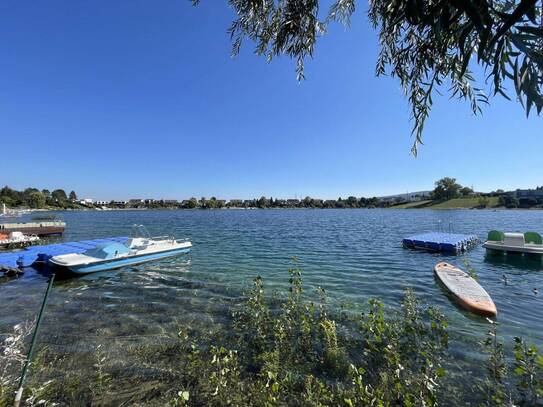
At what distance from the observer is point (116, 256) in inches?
740

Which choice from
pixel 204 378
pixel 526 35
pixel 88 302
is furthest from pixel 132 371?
pixel 526 35

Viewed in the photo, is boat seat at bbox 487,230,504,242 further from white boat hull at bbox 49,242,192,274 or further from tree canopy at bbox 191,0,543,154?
white boat hull at bbox 49,242,192,274

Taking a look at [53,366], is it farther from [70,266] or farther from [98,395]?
Result: [70,266]

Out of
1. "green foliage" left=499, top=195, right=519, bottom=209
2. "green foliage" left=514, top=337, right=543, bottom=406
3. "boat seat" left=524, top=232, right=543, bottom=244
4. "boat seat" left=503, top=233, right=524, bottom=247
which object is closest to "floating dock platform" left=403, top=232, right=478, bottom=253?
"boat seat" left=503, top=233, right=524, bottom=247

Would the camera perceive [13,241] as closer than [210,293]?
No

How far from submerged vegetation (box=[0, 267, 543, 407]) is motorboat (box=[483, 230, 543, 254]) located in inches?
855

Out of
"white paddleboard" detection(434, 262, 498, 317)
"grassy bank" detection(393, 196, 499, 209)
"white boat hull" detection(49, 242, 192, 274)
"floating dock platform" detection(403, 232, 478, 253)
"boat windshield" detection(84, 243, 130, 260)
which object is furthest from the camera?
"grassy bank" detection(393, 196, 499, 209)

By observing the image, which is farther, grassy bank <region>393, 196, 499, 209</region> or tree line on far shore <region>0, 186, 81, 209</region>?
grassy bank <region>393, 196, 499, 209</region>

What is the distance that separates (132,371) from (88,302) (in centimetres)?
761

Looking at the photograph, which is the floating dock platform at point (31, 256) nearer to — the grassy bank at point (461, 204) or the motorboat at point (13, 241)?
the motorboat at point (13, 241)

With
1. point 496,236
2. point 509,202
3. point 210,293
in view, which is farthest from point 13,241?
point 509,202

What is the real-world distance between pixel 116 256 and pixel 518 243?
113 ft

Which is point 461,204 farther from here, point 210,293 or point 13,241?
point 13,241

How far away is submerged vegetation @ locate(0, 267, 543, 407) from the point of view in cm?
476
